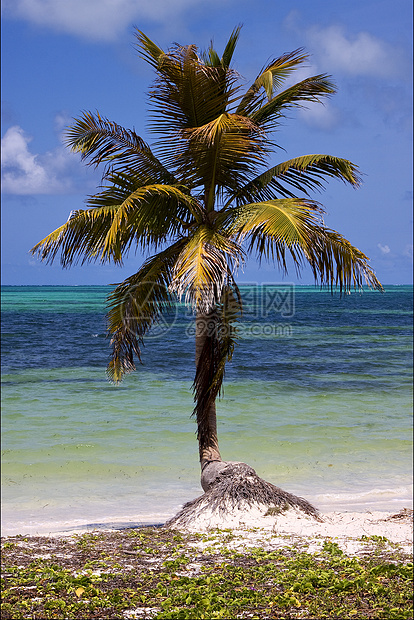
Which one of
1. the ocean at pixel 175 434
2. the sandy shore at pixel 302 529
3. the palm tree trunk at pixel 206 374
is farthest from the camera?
the ocean at pixel 175 434

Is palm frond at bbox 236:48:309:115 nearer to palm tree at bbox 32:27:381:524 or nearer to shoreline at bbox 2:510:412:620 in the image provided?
palm tree at bbox 32:27:381:524

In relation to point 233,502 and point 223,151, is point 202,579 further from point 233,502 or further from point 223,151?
point 223,151

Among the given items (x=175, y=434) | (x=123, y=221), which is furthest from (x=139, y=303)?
(x=175, y=434)

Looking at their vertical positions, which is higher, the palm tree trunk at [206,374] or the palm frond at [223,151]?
the palm frond at [223,151]

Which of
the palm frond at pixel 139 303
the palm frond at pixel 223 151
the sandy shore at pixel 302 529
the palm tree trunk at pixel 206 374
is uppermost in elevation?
the palm frond at pixel 223 151

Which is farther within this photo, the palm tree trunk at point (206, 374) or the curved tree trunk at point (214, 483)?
the palm tree trunk at point (206, 374)

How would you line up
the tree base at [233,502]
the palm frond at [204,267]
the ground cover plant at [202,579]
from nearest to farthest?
the ground cover plant at [202,579], the palm frond at [204,267], the tree base at [233,502]

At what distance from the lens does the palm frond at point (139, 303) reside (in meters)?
8.25

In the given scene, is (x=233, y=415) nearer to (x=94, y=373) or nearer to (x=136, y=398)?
(x=136, y=398)

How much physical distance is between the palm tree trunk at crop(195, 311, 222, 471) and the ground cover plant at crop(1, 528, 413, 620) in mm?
1543

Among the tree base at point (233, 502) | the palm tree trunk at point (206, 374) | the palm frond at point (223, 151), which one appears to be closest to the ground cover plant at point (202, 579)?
the tree base at point (233, 502)

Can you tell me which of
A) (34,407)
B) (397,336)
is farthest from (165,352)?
(397,336)

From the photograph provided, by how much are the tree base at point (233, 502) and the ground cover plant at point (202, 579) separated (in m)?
0.53

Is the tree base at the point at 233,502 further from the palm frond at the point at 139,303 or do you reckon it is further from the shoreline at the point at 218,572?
the palm frond at the point at 139,303
